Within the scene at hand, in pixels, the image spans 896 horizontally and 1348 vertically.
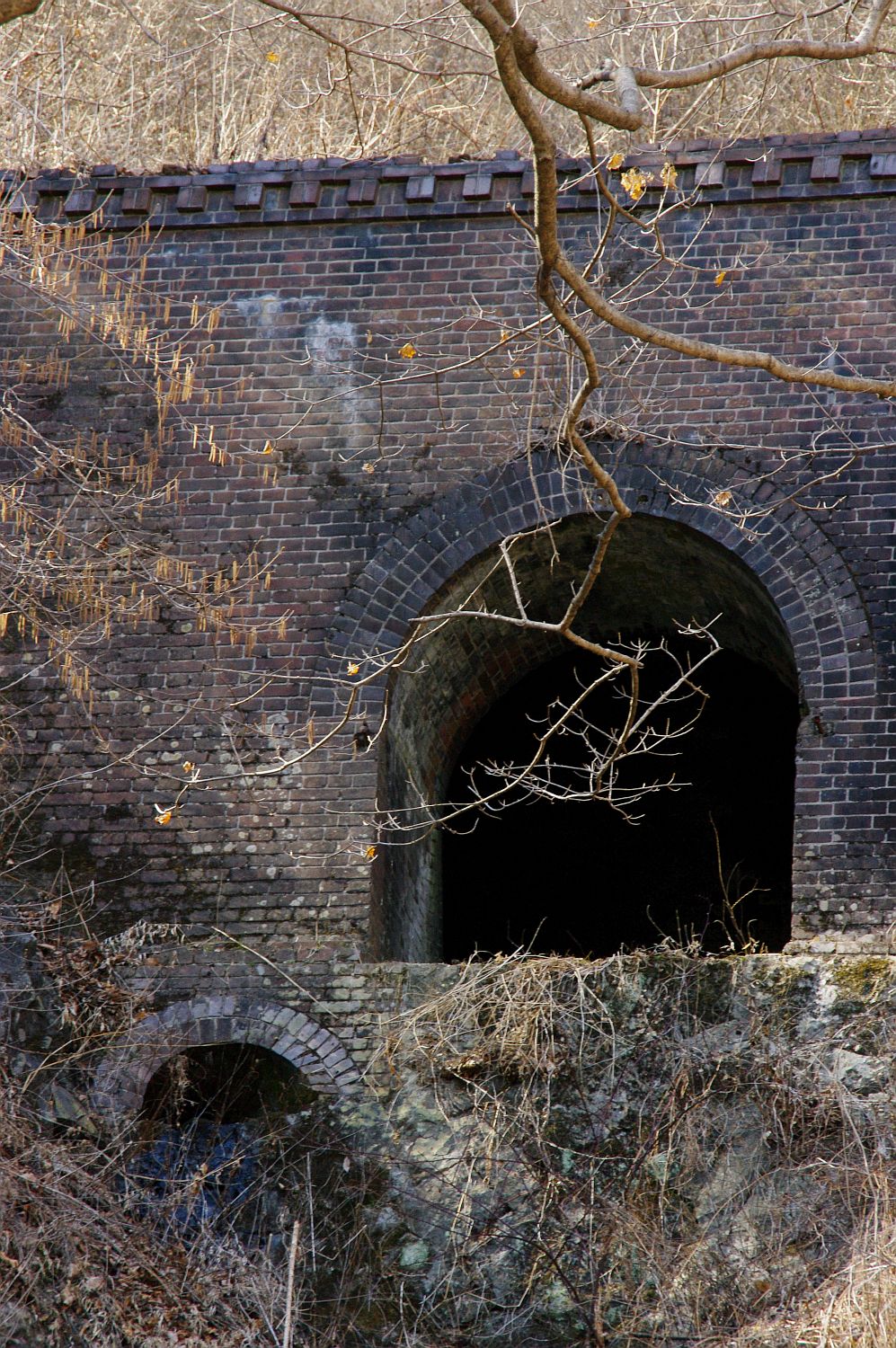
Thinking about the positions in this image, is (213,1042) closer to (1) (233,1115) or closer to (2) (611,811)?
(1) (233,1115)

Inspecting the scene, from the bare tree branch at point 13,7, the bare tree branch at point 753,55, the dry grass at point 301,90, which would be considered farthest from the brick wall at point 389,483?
the bare tree branch at point 13,7

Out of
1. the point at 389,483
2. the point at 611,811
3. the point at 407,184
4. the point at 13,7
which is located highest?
the point at 407,184

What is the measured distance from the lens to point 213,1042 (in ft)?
27.9

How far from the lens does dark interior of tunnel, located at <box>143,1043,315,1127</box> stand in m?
8.41

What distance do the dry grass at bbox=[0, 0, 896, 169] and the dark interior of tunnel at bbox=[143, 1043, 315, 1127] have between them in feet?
17.9

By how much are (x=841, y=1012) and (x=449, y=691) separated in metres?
3.38

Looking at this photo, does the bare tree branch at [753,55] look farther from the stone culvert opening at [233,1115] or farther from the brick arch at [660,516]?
the stone culvert opening at [233,1115]

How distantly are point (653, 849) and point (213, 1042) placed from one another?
5.17 m

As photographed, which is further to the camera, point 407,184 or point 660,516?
point 407,184

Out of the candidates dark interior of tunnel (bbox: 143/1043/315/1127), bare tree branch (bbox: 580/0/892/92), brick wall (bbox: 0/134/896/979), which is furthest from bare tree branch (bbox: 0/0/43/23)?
dark interior of tunnel (bbox: 143/1043/315/1127)

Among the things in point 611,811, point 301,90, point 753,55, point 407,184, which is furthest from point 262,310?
point 611,811

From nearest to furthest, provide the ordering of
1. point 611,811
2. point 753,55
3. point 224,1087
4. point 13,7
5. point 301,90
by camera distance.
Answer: point 13,7, point 753,55, point 224,1087, point 611,811, point 301,90

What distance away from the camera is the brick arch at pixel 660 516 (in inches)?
343

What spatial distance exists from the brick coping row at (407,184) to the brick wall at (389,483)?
0.02 metres
